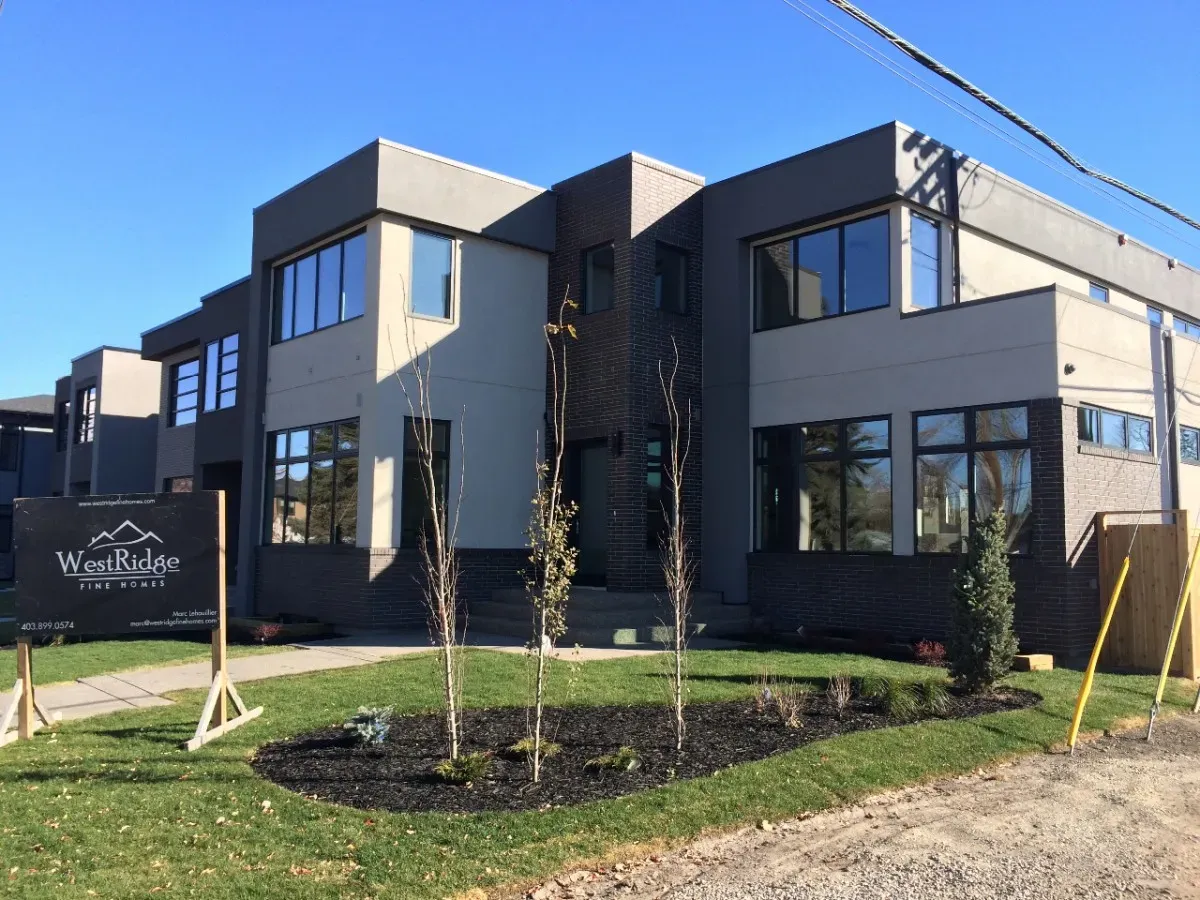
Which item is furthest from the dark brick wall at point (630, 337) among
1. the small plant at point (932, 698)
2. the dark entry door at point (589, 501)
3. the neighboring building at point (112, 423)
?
the neighboring building at point (112, 423)

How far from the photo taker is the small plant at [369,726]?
7.63m

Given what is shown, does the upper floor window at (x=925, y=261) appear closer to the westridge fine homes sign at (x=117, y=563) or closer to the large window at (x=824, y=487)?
the large window at (x=824, y=487)

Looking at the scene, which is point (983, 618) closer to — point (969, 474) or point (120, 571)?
point (969, 474)

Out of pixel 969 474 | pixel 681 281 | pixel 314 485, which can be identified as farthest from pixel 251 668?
pixel 969 474

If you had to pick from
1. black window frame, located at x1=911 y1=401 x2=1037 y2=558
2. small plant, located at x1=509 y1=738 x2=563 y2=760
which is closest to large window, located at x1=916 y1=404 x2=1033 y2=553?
black window frame, located at x1=911 y1=401 x2=1037 y2=558

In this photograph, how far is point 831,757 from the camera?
24.8 feet

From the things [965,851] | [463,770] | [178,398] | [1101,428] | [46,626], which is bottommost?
[965,851]

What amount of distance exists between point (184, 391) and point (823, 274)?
17.1 m

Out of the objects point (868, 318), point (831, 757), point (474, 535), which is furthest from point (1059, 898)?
point (474, 535)

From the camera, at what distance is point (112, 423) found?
97.6 ft

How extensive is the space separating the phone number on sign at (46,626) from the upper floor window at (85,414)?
961 inches

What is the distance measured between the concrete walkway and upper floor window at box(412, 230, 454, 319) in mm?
5351

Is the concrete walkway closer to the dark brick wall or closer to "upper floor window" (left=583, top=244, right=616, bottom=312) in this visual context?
the dark brick wall

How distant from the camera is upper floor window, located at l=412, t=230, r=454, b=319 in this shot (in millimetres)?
16688
